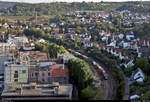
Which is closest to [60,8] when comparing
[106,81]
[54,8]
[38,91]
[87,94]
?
[54,8]

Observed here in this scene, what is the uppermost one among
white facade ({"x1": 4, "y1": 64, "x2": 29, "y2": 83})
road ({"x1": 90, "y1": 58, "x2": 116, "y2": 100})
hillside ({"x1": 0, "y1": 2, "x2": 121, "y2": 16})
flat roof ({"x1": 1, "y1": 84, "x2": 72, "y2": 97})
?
hillside ({"x1": 0, "y1": 2, "x2": 121, "y2": 16})

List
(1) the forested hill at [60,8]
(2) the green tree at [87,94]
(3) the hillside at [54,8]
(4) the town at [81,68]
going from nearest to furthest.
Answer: (2) the green tree at [87,94], (4) the town at [81,68], (1) the forested hill at [60,8], (3) the hillside at [54,8]

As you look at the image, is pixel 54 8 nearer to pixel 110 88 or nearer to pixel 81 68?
pixel 81 68

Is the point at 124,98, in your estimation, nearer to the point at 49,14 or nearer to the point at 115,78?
the point at 115,78

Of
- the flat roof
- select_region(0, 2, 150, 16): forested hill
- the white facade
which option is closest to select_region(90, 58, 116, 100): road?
the flat roof

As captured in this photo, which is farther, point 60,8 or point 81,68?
point 60,8

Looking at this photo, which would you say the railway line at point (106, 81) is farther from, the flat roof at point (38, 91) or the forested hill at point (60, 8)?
the forested hill at point (60, 8)

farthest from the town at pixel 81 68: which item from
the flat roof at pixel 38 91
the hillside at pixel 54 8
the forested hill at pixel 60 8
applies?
the hillside at pixel 54 8

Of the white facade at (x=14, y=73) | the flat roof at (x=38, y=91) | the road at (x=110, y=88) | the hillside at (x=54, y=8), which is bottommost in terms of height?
the road at (x=110, y=88)

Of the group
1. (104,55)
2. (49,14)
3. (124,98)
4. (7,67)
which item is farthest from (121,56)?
(49,14)

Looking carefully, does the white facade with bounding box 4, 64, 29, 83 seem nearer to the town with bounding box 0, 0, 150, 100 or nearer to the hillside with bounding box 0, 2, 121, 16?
the town with bounding box 0, 0, 150, 100

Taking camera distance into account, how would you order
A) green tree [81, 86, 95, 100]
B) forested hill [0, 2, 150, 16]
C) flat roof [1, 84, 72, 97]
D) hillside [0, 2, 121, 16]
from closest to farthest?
green tree [81, 86, 95, 100] → flat roof [1, 84, 72, 97] → forested hill [0, 2, 150, 16] → hillside [0, 2, 121, 16]
